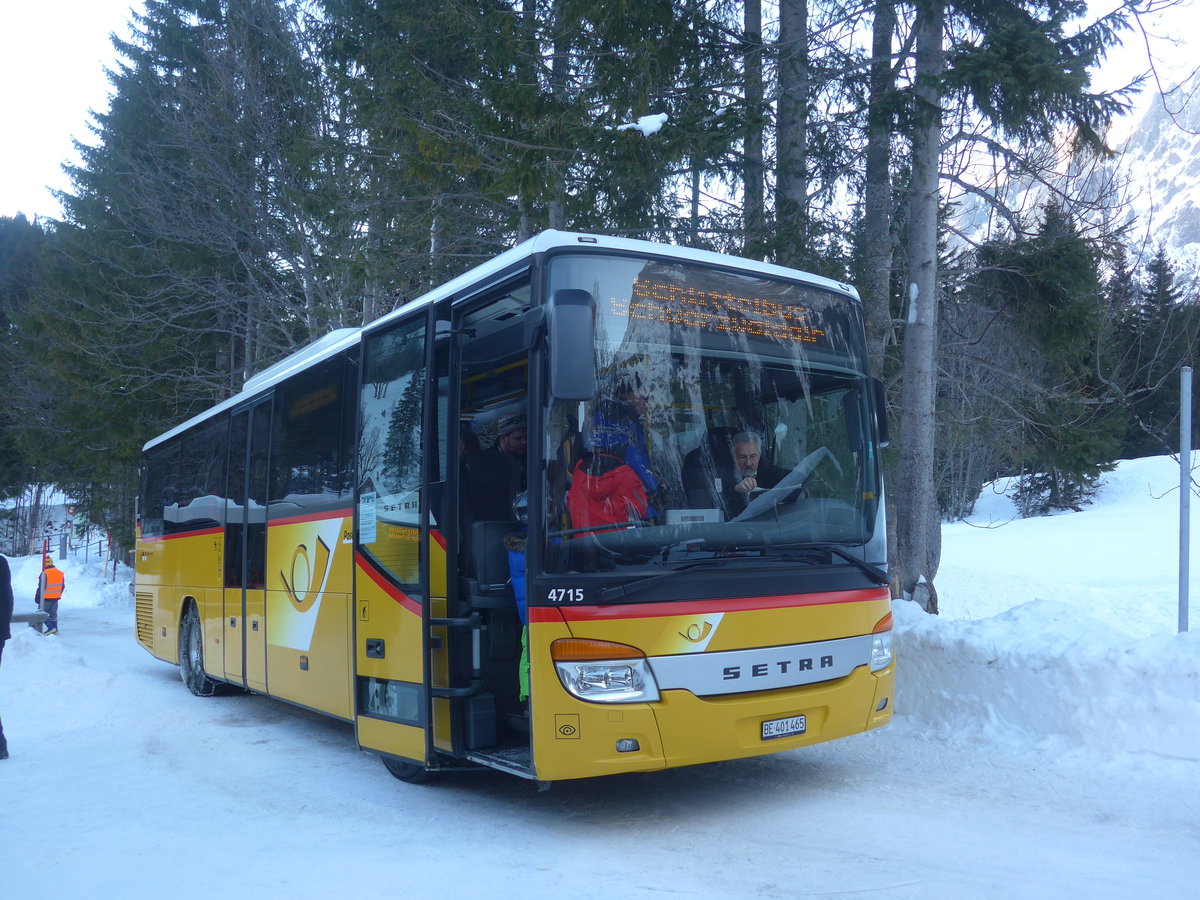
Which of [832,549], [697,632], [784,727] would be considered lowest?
[784,727]

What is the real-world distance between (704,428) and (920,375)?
659cm

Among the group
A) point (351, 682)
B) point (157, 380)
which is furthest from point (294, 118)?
point (351, 682)

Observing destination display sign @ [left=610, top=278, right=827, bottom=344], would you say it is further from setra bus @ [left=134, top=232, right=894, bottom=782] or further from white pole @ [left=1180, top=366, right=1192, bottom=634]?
white pole @ [left=1180, top=366, right=1192, bottom=634]

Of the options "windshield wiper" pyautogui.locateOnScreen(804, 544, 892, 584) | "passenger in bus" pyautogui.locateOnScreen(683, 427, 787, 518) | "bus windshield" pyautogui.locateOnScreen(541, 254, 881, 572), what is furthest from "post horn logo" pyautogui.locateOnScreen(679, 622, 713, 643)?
"windshield wiper" pyautogui.locateOnScreen(804, 544, 892, 584)

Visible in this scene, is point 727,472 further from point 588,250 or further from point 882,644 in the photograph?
point 882,644

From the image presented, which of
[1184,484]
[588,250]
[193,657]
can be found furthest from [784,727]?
[193,657]

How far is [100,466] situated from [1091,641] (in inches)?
1105

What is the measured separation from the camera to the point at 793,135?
42.6ft

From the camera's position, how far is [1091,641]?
762 cm

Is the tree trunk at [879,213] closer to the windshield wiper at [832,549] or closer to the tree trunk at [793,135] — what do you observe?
the tree trunk at [793,135]

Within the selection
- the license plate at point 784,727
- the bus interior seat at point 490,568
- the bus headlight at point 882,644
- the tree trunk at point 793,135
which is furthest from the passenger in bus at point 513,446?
the tree trunk at point 793,135

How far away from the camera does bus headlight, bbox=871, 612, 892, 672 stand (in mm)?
6684

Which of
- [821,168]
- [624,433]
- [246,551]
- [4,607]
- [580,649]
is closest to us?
[580,649]

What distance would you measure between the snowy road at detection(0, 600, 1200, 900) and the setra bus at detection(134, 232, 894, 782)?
0.46m
